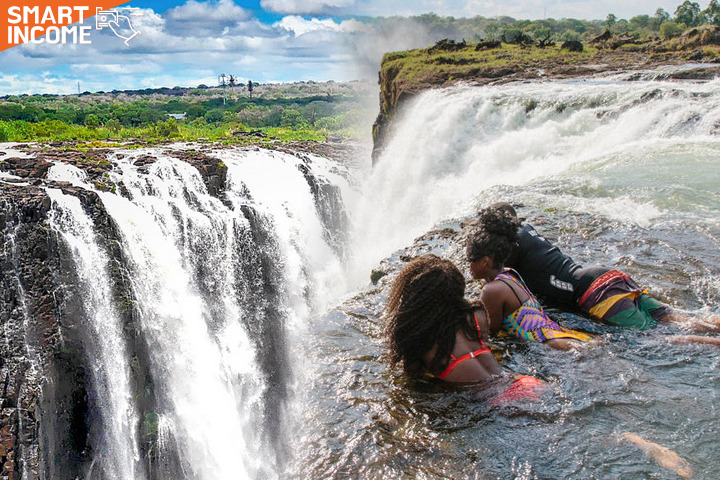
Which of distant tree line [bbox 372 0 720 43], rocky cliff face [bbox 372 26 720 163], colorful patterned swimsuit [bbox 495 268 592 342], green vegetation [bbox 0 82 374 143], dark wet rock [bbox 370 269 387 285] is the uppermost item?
distant tree line [bbox 372 0 720 43]

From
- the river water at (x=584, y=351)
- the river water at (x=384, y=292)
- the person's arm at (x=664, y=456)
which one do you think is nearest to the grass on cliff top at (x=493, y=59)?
the river water at (x=384, y=292)

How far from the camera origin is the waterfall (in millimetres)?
6621

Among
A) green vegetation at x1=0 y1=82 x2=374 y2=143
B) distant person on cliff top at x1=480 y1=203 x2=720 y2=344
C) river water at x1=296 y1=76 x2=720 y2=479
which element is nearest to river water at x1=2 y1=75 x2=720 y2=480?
river water at x1=296 y1=76 x2=720 y2=479

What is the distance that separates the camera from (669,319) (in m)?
3.83

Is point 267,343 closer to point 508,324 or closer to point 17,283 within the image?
point 17,283

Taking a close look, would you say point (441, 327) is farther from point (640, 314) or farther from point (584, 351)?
point (640, 314)

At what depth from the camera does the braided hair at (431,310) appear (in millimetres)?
3039

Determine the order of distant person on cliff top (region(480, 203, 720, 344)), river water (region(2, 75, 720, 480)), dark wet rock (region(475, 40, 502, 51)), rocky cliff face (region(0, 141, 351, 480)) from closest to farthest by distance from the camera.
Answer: river water (region(2, 75, 720, 480)), distant person on cliff top (region(480, 203, 720, 344)), rocky cliff face (region(0, 141, 351, 480)), dark wet rock (region(475, 40, 502, 51))

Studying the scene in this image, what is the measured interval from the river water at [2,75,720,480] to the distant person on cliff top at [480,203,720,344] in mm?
128

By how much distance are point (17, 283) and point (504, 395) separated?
640 cm

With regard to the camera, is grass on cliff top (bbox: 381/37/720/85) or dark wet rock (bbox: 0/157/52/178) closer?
dark wet rock (bbox: 0/157/52/178)

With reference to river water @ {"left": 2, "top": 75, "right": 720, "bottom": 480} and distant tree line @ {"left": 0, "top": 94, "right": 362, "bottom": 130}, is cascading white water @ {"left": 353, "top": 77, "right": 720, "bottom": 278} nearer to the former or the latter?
river water @ {"left": 2, "top": 75, "right": 720, "bottom": 480}

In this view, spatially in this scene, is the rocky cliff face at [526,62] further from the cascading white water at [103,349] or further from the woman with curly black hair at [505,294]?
the cascading white water at [103,349]

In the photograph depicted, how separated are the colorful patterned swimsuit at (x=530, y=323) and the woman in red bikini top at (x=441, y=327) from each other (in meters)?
0.52
